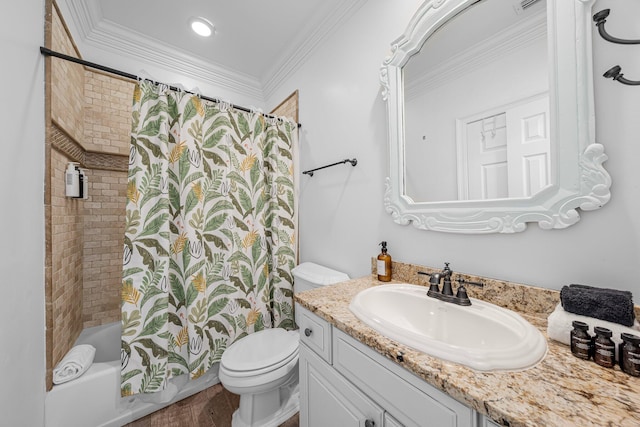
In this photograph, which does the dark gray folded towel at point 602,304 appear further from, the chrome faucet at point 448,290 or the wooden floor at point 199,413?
the wooden floor at point 199,413

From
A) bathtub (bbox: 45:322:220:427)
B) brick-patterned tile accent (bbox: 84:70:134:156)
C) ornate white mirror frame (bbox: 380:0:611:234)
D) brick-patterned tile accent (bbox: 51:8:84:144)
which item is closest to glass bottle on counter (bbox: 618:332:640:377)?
ornate white mirror frame (bbox: 380:0:611:234)

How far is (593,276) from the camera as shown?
0.67 m

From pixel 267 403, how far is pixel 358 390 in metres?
0.91

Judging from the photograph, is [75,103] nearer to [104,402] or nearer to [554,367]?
[104,402]

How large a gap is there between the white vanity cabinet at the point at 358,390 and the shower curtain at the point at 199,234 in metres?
0.87

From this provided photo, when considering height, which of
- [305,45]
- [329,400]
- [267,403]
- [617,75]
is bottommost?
[267,403]

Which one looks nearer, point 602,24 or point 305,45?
point 602,24

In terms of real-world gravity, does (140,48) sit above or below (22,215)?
above

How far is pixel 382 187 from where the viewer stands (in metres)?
1.25

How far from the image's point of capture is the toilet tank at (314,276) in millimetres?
1393

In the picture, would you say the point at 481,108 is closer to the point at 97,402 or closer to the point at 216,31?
the point at 216,31

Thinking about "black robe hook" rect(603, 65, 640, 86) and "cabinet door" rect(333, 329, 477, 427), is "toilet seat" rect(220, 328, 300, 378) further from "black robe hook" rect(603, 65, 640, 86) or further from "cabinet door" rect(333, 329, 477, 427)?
"black robe hook" rect(603, 65, 640, 86)

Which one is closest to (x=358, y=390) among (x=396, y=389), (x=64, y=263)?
(x=396, y=389)

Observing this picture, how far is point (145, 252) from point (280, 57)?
192 cm
